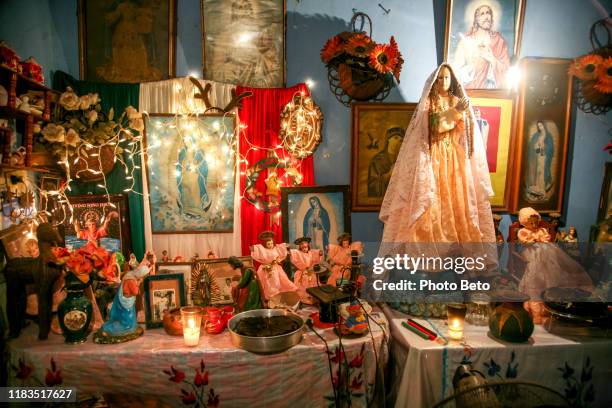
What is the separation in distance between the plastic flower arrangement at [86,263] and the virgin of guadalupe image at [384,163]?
1865 millimetres

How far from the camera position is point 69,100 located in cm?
213

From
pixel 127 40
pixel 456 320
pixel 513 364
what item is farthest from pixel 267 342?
pixel 127 40

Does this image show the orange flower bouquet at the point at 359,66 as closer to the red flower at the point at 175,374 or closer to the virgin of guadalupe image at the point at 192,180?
the virgin of guadalupe image at the point at 192,180

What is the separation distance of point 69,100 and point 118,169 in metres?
0.52

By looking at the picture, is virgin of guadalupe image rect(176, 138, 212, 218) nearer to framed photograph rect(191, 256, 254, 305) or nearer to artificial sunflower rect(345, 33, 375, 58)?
framed photograph rect(191, 256, 254, 305)

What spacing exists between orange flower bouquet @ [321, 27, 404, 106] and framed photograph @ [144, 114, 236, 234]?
86 centimetres

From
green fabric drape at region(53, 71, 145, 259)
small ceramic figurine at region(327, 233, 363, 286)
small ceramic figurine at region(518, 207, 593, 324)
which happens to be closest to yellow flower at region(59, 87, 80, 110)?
green fabric drape at region(53, 71, 145, 259)

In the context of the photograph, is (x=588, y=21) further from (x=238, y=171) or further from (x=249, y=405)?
(x=249, y=405)

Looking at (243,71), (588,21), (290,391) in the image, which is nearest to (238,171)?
(243,71)

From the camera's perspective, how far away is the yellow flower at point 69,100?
2.12m

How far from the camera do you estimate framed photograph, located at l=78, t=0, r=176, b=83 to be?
7.54ft

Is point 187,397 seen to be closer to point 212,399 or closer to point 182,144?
point 212,399

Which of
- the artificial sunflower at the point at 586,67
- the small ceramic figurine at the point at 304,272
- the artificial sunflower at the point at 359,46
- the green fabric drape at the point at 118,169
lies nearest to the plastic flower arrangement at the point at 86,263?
the green fabric drape at the point at 118,169

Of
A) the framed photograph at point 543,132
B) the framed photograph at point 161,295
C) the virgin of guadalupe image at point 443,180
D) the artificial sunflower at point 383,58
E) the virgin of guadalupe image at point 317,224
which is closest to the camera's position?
the framed photograph at point 161,295
